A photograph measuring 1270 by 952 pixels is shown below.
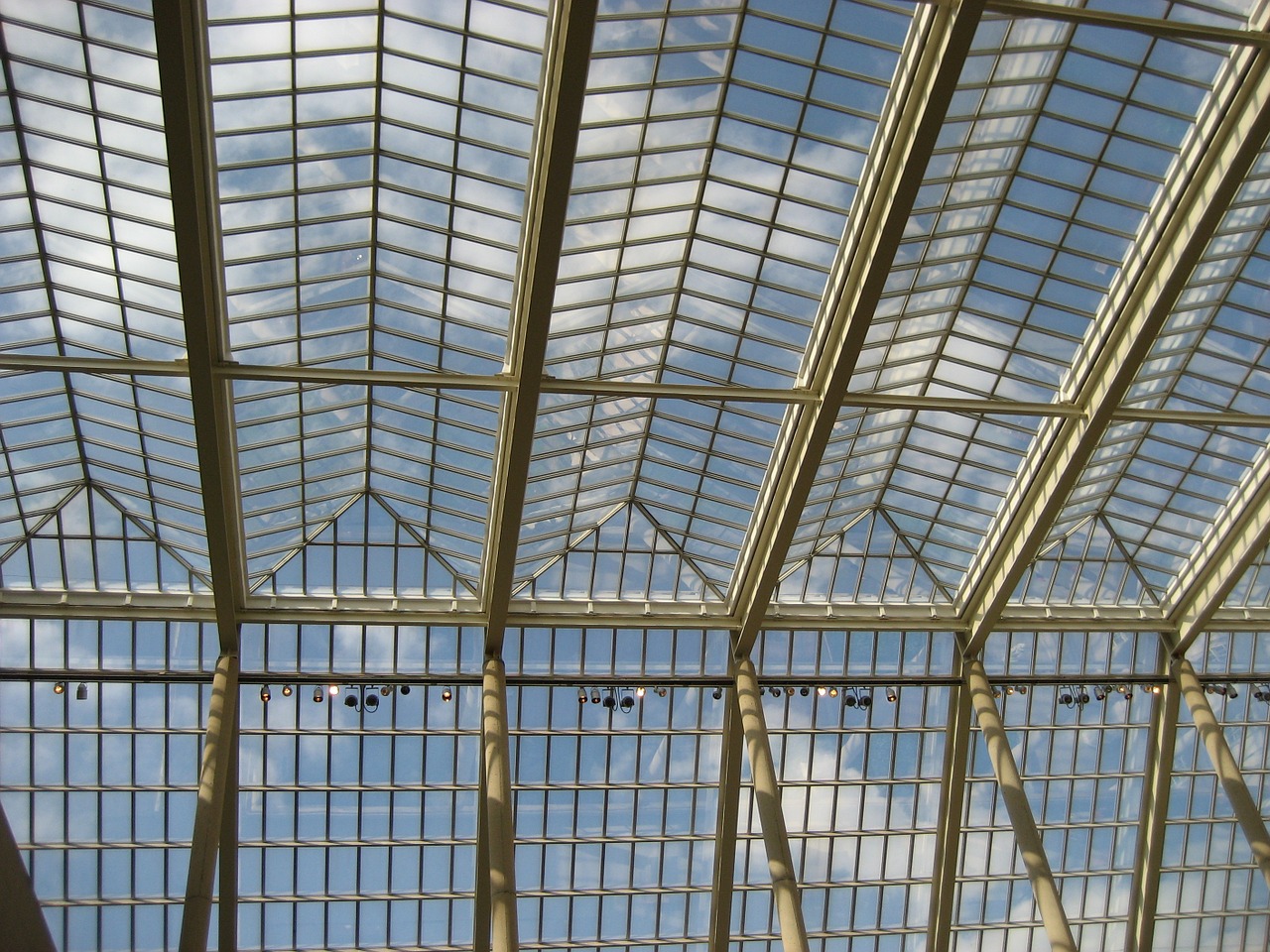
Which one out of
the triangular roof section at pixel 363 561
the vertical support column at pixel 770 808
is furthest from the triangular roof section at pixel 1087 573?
the triangular roof section at pixel 363 561

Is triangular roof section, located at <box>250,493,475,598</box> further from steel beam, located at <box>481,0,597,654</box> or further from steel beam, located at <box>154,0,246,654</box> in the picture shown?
steel beam, located at <box>481,0,597,654</box>

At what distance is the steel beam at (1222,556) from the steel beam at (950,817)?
6.78 metres

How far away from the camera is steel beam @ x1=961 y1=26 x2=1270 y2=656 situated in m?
21.0

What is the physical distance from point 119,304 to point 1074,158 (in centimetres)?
1911

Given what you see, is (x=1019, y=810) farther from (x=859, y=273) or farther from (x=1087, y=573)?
(x=859, y=273)

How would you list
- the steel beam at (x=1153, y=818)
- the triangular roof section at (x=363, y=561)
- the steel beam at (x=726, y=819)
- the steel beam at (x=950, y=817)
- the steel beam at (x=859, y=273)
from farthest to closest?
the steel beam at (x=1153, y=818)
the steel beam at (x=950, y=817)
the steel beam at (x=726, y=819)
the triangular roof section at (x=363, y=561)
the steel beam at (x=859, y=273)

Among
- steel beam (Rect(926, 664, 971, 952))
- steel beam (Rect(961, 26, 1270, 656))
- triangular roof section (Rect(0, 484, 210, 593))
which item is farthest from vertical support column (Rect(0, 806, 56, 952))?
steel beam (Rect(926, 664, 971, 952))

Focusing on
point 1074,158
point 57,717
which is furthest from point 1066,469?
point 57,717

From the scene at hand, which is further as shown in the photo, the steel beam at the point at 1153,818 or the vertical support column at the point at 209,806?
the steel beam at the point at 1153,818

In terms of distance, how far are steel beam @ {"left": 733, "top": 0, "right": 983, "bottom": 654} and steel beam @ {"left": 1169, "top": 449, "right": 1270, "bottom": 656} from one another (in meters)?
12.5

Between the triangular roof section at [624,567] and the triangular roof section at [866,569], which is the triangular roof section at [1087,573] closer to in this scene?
the triangular roof section at [866,569]

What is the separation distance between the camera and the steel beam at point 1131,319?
68.7 ft

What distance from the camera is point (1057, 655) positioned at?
110 feet

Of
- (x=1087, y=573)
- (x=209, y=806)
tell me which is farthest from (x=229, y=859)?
(x=1087, y=573)
